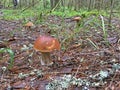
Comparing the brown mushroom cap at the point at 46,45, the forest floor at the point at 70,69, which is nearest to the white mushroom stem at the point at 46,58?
the forest floor at the point at 70,69

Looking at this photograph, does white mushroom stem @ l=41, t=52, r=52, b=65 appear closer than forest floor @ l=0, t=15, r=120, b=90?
No

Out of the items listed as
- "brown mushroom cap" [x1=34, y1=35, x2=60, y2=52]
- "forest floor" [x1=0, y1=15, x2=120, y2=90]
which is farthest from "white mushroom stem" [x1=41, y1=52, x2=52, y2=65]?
"brown mushroom cap" [x1=34, y1=35, x2=60, y2=52]

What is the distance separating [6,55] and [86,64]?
105 cm

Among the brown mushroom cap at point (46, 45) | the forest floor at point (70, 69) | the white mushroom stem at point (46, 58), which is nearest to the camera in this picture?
the forest floor at point (70, 69)

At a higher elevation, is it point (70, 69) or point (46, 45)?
point (46, 45)

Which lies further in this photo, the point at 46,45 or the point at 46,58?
the point at 46,58

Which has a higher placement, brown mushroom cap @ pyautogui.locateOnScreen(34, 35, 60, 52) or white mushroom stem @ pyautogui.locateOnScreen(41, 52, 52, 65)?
brown mushroom cap @ pyautogui.locateOnScreen(34, 35, 60, 52)

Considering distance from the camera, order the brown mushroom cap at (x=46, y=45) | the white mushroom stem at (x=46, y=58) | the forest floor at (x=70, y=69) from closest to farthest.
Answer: the forest floor at (x=70, y=69) → the brown mushroom cap at (x=46, y=45) → the white mushroom stem at (x=46, y=58)

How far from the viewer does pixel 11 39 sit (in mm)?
3971

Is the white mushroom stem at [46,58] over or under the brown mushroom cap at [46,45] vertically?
under

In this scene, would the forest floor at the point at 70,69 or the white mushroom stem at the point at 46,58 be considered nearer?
the forest floor at the point at 70,69

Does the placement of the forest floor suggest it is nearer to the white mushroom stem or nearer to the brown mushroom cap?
the white mushroom stem

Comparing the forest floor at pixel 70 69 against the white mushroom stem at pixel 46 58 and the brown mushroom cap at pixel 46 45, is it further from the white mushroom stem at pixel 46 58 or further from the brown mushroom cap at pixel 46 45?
the brown mushroom cap at pixel 46 45

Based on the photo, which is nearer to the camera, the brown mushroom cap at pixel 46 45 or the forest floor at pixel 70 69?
the forest floor at pixel 70 69
